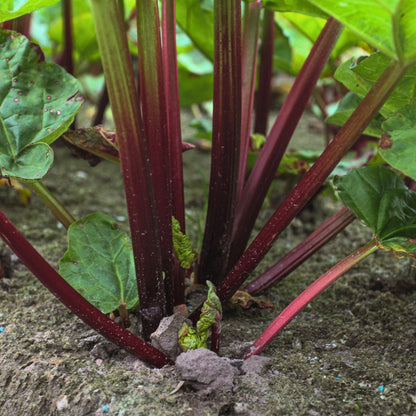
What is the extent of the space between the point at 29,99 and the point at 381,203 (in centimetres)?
60

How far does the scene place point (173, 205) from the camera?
0.90 m

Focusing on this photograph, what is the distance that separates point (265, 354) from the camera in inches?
33.4

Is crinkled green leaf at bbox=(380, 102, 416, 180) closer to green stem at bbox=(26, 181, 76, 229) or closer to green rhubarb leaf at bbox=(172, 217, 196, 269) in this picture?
green rhubarb leaf at bbox=(172, 217, 196, 269)

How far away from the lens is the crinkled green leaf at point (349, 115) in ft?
3.22

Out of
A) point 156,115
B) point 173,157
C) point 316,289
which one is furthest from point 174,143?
point 316,289

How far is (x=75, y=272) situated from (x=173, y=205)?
0.20 meters

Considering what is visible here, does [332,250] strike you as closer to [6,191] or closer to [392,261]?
[392,261]

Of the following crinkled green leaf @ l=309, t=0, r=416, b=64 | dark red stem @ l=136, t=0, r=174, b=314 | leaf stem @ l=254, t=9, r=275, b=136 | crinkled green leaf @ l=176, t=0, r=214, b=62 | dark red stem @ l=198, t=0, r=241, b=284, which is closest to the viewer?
crinkled green leaf @ l=309, t=0, r=416, b=64

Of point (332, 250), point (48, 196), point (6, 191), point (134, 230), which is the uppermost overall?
point (134, 230)

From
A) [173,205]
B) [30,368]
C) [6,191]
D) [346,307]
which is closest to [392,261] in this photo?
[346,307]

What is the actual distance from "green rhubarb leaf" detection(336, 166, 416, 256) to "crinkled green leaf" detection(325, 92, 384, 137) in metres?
0.15

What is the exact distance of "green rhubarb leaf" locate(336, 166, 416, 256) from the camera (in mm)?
798

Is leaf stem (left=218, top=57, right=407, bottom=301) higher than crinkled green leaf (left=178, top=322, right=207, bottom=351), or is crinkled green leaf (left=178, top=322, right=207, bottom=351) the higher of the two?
leaf stem (left=218, top=57, right=407, bottom=301)

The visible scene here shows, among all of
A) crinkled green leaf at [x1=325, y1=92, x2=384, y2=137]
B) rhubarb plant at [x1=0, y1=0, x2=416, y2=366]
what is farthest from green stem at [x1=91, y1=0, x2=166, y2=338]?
crinkled green leaf at [x1=325, y1=92, x2=384, y2=137]
